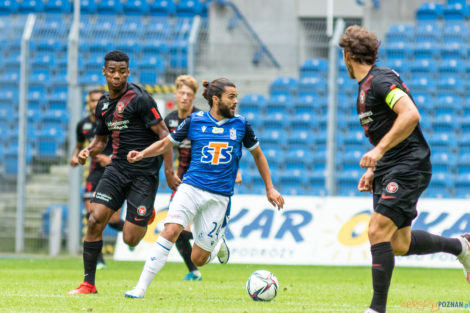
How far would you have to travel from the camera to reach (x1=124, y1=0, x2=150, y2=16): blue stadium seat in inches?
821

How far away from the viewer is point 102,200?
25.4ft

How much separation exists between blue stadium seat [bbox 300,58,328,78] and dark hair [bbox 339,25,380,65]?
11.4 metres

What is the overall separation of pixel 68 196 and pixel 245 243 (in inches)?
157

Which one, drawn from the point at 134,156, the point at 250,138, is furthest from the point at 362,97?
the point at 134,156

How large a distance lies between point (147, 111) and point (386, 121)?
8.95 ft

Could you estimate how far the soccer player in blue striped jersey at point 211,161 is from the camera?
738 centimetres

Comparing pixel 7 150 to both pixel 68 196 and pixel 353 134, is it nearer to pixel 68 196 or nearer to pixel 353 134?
pixel 68 196

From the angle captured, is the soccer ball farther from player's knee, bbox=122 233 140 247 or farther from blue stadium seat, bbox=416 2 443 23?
blue stadium seat, bbox=416 2 443 23

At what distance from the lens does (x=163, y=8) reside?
20703 mm

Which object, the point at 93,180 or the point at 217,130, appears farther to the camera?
the point at 93,180

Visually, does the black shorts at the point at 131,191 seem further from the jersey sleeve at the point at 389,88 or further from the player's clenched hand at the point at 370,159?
the player's clenched hand at the point at 370,159

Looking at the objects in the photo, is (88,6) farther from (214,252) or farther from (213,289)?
(214,252)

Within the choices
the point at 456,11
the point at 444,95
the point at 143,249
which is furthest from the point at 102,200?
the point at 456,11

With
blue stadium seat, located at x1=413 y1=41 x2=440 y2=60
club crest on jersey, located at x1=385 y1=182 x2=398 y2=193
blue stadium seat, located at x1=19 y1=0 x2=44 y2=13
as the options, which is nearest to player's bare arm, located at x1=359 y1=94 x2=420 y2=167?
club crest on jersey, located at x1=385 y1=182 x2=398 y2=193
